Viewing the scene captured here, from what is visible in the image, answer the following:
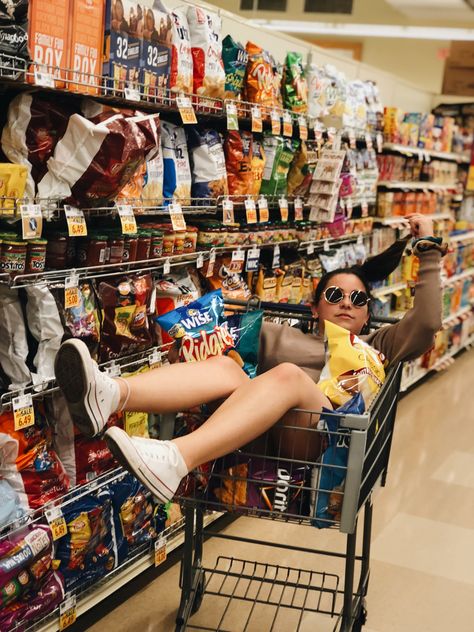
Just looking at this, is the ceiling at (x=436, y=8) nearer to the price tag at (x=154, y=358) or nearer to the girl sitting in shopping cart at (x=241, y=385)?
the girl sitting in shopping cart at (x=241, y=385)

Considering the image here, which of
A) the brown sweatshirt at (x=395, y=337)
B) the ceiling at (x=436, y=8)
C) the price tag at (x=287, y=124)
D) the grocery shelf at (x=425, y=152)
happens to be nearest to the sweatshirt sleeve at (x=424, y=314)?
the brown sweatshirt at (x=395, y=337)

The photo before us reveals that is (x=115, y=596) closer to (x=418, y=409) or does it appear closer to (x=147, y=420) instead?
(x=147, y=420)

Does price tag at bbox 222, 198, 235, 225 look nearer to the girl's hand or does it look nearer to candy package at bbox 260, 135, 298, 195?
candy package at bbox 260, 135, 298, 195

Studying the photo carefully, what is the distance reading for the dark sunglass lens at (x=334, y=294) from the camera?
2.89 m

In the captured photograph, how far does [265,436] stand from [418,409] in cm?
390

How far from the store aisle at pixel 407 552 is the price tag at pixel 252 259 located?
1.23 metres

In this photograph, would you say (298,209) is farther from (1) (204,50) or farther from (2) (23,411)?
(2) (23,411)

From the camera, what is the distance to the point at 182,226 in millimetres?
3232

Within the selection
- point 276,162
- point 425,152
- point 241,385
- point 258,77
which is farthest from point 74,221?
point 425,152

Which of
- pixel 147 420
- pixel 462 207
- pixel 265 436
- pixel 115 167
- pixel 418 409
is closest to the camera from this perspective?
pixel 265 436

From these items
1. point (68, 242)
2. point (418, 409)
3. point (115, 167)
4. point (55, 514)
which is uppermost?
point (115, 167)

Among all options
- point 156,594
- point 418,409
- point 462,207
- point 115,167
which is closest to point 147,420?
point 156,594

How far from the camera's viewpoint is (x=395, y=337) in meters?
2.85

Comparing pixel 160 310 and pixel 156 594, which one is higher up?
pixel 160 310
